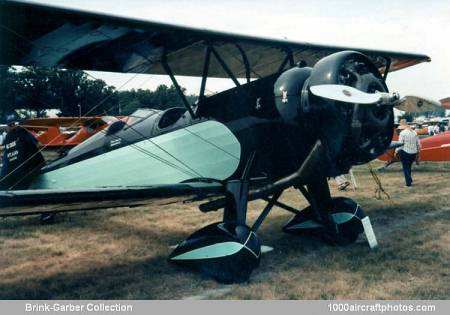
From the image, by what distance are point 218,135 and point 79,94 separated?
6.21 feet

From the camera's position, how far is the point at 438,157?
12086 millimetres

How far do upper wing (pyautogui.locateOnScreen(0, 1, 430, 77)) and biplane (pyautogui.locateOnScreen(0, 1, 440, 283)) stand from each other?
15 mm

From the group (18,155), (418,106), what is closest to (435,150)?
(418,106)

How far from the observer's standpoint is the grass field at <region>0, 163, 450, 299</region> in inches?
145

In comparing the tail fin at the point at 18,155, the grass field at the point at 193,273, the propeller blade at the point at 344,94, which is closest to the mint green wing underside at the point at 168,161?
the grass field at the point at 193,273

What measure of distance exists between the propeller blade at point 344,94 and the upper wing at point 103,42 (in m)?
1.33

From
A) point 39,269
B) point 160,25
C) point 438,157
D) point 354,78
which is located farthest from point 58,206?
point 438,157

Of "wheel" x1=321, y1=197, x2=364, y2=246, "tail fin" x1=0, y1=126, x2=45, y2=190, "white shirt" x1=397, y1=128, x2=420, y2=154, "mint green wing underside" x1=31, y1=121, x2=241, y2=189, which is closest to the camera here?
"mint green wing underside" x1=31, y1=121, x2=241, y2=189

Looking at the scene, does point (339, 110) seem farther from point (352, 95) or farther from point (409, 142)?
point (409, 142)

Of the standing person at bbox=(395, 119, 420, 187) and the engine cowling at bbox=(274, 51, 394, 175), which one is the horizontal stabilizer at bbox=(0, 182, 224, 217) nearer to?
the engine cowling at bbox=(274, 51, 394, 175)

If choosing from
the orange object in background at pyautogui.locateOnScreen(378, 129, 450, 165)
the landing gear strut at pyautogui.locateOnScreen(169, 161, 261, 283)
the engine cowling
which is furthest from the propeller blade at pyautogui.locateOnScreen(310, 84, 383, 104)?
the orange object in background at pyautogui.locateOnScreen(378, 129, 450, 165)

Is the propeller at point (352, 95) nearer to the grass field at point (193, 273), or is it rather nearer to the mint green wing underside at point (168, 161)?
the mint green wing underside at point (168, 161)

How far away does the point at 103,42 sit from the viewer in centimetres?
441

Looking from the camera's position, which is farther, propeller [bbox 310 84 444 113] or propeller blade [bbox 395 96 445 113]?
propeller blade [bbox 395 96 445 113]
